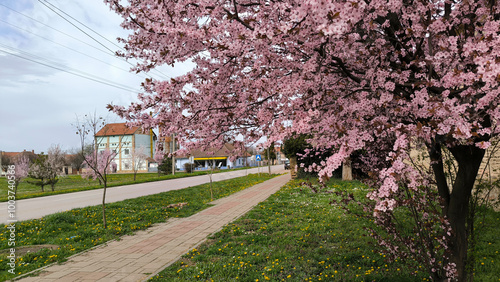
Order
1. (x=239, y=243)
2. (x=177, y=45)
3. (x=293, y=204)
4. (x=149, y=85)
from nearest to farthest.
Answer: (x=177, y=45) → (x=149, y=85) → (x=239, y=243) → (x=293, y=204)

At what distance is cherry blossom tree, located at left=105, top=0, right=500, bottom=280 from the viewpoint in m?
2.62

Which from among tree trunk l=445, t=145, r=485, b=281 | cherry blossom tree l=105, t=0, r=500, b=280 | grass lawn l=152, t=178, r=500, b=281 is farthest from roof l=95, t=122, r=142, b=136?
tree trunk l=445, t=145, r=485, b=281

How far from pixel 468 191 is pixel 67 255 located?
6.81m

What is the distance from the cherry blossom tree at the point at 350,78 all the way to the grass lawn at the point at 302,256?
3.77 ft

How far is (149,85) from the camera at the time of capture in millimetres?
3881

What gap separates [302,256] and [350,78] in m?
3.32

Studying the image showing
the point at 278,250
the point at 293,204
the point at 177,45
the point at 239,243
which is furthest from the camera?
the point at 293,204

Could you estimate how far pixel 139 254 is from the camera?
6059 mm

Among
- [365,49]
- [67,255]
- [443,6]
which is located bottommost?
[67,255]

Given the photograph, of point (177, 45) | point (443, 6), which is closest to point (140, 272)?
point (177, 45)

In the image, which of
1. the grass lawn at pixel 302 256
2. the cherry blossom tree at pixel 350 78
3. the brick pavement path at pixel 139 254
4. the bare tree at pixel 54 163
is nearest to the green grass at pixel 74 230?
the brick pavement path at pixel 139 254

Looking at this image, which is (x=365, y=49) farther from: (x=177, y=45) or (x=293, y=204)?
(x=293, y=204)

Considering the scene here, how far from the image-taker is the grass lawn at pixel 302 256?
15.1ft

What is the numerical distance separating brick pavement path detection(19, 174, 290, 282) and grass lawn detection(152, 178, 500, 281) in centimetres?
39
